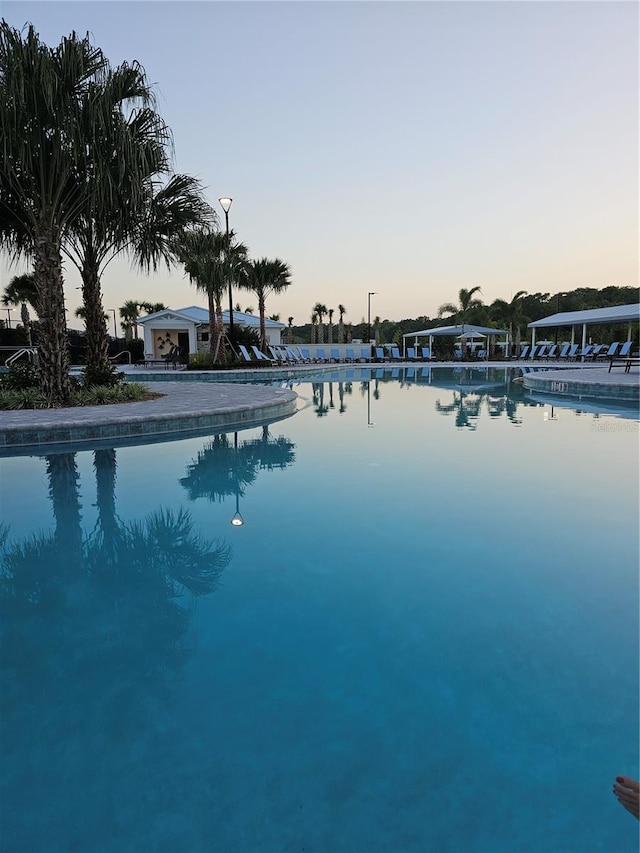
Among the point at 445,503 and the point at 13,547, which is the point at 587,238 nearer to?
the point at 445,503

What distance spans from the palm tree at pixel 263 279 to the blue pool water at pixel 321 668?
2030 centimetres

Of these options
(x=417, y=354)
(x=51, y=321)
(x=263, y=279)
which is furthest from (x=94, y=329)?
(x=417, y=354)

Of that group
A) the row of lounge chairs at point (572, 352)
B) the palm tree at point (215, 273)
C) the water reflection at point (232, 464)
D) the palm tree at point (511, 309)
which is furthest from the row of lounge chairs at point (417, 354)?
the water reflection at point (232, 464)

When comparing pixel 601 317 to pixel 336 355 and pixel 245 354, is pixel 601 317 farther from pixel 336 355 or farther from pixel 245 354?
pixel 245 354

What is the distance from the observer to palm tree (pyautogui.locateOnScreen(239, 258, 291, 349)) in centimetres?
2425

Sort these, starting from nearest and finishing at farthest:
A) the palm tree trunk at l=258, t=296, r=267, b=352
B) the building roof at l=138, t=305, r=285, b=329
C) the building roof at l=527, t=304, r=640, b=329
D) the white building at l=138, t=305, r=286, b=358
Result: the palm tree trunk at l=258, t=296, r=267, b=352, the building roof at l=527, t=304, r=640, b=329, the building roof at l=138, t=305, r=285, b=329, the white building at l=138, t=305, r=286, b=358

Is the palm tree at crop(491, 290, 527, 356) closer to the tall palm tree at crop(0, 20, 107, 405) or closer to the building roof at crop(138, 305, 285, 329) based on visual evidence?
the building roof at crop(138, 305, 285, 329)

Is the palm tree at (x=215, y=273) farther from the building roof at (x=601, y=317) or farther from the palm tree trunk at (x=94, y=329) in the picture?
the building roof at (x=601, y=317)

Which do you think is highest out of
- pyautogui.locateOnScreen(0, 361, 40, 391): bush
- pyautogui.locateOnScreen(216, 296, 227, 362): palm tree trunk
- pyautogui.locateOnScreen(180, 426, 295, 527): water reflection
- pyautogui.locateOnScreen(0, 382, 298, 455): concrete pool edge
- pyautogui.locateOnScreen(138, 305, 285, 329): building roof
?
pyautogui.locateOnScreen(138, 305, 285, 329): building roof

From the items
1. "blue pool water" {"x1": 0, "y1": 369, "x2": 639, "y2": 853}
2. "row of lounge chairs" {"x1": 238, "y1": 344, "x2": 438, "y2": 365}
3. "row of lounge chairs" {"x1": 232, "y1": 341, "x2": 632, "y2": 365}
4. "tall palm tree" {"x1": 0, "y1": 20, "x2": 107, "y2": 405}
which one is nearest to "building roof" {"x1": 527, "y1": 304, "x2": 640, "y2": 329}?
"row of lounge chairs" {"x1": 232, "y1": 341, "x2": 632, "y2": 365}

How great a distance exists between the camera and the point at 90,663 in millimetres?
2367

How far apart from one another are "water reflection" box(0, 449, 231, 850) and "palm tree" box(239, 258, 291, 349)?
20736 millimetres

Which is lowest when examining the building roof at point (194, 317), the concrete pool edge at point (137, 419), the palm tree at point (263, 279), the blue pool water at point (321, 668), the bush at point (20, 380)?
the blue pool water at point (321, 668)

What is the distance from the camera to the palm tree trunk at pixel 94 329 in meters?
10.6
